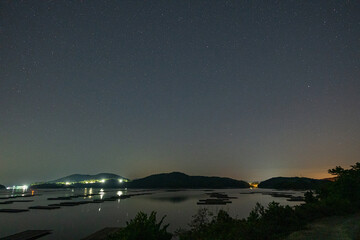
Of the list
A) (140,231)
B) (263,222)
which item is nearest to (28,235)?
(140,231)

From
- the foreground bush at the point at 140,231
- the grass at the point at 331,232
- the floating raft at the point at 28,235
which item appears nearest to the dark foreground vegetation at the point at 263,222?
the foreground bush at the point at 140,231

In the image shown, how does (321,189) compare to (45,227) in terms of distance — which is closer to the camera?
(321,189)

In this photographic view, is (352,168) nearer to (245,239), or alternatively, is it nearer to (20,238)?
(245,239)

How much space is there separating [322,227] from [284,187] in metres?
199

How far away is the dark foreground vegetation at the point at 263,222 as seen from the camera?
31.7ft

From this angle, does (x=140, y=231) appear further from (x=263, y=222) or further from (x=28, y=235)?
(x=28, y=235)

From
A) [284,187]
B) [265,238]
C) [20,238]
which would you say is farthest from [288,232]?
[284,187]

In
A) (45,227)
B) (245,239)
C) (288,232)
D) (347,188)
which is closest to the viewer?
(245,239)

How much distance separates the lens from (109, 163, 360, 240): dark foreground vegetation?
965 centimetres

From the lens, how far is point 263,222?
15.3 m

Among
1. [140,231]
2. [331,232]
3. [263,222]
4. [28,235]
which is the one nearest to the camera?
[140,231]

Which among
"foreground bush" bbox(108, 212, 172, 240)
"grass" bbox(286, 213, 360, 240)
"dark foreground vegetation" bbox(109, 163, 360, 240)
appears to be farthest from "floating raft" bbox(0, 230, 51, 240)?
"grass" bbox(286, 213, 360, 240)

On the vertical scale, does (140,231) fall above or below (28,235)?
above

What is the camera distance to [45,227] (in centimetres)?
3391
